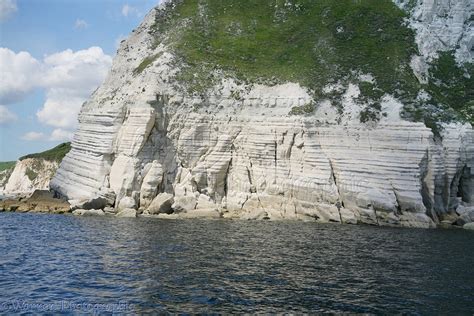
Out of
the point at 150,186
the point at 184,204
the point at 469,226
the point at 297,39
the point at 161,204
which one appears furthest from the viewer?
the point at 297,39

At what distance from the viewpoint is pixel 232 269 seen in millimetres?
24203

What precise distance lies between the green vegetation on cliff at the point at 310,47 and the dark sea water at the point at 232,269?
60.0 ft

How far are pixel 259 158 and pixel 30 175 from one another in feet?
186

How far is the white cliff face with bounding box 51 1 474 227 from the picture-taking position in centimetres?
4262

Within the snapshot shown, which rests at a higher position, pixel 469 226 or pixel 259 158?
pixel 259 158

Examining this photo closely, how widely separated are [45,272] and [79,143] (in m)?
34.6

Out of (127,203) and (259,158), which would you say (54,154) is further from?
(259,158)

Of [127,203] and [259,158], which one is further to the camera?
[259,158]

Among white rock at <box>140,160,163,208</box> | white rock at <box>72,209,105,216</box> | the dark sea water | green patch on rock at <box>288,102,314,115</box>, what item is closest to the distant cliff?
white rock at <box>72,209,105,216</box>

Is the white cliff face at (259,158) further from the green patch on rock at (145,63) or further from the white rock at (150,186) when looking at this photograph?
the green patch on rock at (145,63)

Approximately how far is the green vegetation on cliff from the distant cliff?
3766 centimetres

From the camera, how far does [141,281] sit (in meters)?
21.6

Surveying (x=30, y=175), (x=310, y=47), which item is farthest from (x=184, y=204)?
(x=30, y=175)

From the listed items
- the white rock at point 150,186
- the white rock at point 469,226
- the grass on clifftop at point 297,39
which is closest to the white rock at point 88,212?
the white rock at point 150,186
